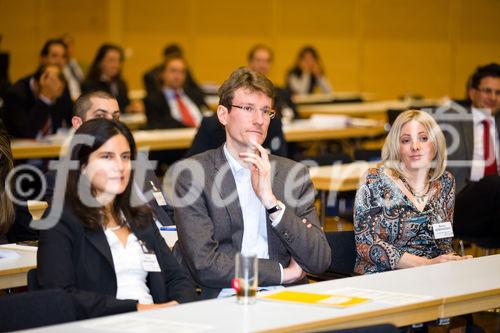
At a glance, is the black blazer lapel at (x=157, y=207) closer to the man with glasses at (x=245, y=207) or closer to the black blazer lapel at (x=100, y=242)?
the man with glasses at (x=245, y=207)

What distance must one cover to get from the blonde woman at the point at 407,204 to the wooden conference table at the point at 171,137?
4.13 metres

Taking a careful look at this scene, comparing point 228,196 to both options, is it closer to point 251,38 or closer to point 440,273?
point 440,273

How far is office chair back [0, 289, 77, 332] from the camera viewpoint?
9.36 ft

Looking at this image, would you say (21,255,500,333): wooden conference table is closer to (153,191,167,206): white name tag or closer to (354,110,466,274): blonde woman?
(354,110,466,274): blonde woman

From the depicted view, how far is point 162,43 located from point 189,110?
4.88 metres

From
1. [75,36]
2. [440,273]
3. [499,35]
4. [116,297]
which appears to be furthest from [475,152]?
[499,35]

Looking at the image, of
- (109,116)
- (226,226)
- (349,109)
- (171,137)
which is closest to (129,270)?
(226,226)

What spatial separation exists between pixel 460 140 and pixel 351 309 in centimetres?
378

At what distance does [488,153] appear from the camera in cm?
665

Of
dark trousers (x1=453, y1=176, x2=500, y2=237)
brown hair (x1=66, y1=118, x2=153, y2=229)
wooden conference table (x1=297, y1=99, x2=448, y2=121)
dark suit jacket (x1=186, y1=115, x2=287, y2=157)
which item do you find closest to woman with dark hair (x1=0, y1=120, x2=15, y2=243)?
brown hair (x1=66, y1=118, x2=153, y2=229)

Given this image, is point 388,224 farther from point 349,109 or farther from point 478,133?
point 349,109

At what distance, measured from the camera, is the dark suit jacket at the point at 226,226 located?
146 inches

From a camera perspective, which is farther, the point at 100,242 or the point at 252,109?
the point at 252,109

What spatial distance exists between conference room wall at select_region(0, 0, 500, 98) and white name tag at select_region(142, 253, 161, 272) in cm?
1064
